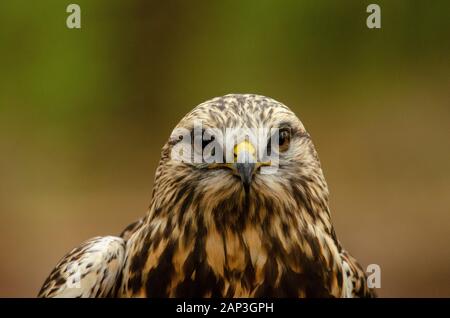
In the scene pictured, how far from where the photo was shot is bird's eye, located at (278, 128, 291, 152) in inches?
108

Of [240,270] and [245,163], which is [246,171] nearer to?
[245,163]

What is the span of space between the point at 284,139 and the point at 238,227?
36 cm

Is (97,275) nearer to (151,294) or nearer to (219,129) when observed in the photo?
(151,294)

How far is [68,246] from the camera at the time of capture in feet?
21.3

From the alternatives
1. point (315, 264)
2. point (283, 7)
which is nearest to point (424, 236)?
point (283, 7)

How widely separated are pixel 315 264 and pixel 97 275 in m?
0.83

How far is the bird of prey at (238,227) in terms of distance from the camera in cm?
268

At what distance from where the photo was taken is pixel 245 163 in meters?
2.50

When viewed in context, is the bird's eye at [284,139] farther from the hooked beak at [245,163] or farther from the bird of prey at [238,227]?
the hooked beak at [245,163]

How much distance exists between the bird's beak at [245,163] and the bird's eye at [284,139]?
0.21m

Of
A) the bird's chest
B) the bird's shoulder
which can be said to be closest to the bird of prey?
the bird's chest

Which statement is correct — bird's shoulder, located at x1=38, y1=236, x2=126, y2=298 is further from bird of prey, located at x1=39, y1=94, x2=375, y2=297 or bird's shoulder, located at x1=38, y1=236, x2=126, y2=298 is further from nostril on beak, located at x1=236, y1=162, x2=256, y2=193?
nostril on beak, located at x1=236, y1=162, x2=256, y2=193

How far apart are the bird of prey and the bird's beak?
76 millimetres

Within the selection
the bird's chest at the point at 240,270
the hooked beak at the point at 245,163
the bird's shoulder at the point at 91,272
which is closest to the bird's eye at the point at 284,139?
the hooked beak at the point at 245,163
